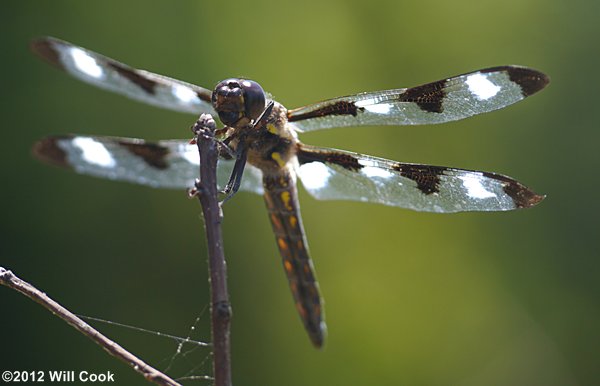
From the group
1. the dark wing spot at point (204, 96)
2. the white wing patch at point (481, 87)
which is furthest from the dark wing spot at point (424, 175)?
the dark wing spot at point (204, 96)

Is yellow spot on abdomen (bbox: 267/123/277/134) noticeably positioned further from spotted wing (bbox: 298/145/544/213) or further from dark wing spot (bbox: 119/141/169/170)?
dark wing spot (bbox: 119/141/169/170)

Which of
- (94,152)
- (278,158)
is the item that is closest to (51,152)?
(94,152)

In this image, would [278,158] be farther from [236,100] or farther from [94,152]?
[94,152]

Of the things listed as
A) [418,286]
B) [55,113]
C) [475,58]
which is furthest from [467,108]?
[55,113]

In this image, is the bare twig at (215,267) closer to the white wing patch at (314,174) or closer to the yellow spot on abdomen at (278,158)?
the yellow spot on abdomen at (278,158)

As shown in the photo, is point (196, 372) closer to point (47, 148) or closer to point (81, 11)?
point (47, 148)

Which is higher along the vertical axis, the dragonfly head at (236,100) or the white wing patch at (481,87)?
the dragonfly head at (236,100)
